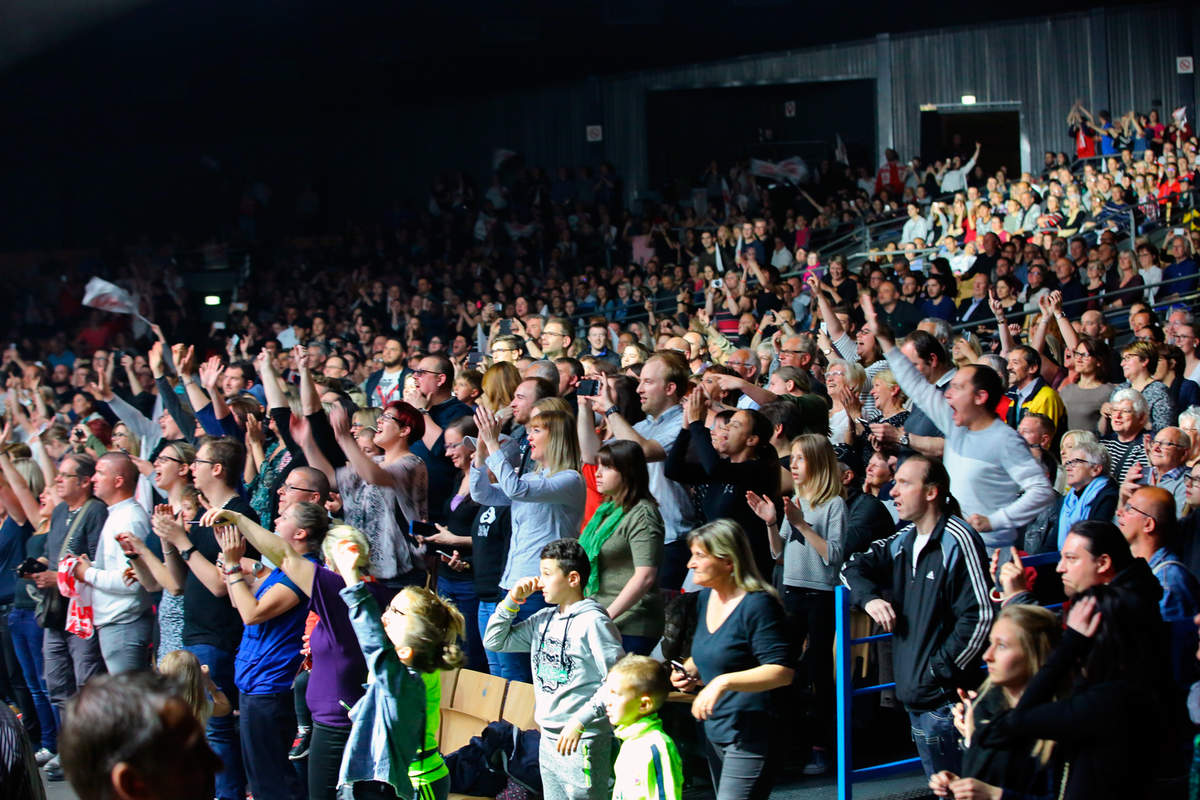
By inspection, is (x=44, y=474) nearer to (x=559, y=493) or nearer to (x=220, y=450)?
(x=220, y=450)

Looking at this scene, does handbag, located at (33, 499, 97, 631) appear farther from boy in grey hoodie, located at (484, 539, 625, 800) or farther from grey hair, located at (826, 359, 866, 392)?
grey hair, located at (826, 359, 866, 392)

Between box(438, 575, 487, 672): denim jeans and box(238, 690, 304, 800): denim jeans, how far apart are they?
3.84ft

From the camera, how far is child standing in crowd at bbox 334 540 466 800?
169 inches

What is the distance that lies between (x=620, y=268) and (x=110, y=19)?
23.3ft

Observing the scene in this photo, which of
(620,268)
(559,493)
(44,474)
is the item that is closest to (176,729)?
(559,493)

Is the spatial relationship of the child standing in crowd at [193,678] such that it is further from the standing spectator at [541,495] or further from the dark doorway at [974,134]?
the dark doorway at [974,134]

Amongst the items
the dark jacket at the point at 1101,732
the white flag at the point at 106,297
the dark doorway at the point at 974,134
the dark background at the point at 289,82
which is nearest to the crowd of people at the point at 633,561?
the dark jacket at the point at 1101,732

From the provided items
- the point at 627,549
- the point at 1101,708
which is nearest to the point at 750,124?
the point at 627,549

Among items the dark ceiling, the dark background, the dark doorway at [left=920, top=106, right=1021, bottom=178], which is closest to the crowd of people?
the dark ceiling

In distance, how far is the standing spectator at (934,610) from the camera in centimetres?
422

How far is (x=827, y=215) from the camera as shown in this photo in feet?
60.6

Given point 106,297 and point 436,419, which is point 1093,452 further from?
point 106,297

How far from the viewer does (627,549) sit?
16.6ft

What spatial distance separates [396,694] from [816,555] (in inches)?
76.1
